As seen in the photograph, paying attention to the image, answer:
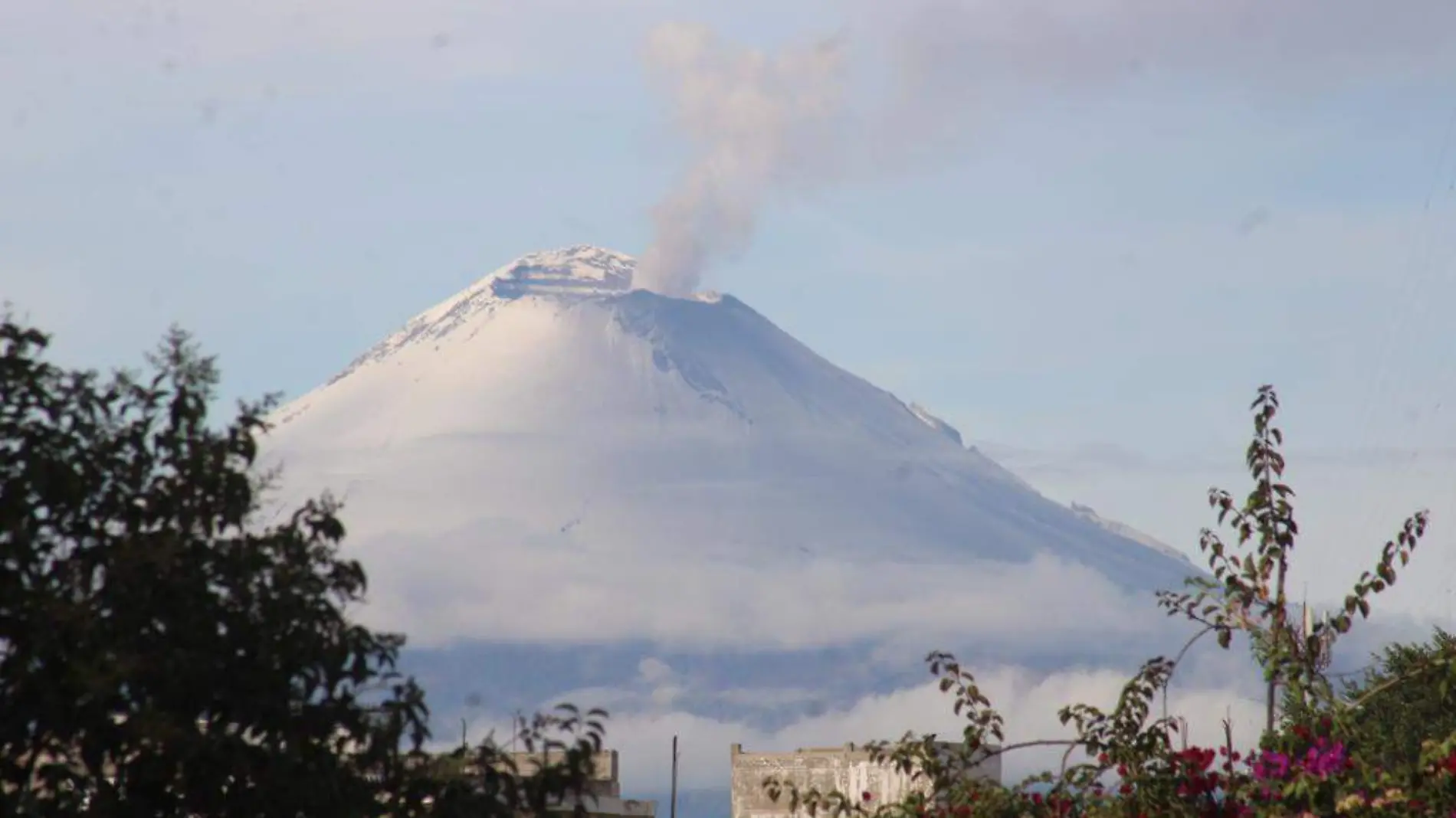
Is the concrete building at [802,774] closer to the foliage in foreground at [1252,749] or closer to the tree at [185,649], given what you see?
the foliage in foreground at [1252,749]

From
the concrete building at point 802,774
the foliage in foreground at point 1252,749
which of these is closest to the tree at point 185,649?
the foliage in foreground at point 1252,749

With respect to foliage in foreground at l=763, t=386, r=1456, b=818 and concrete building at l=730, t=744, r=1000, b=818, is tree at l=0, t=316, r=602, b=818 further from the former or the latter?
concrete building at l=730, t=744, r=1000, b=818

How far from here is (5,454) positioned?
1157 centimetres

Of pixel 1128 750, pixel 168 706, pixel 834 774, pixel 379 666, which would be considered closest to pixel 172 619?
pixel 168 706

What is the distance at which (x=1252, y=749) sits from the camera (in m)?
13.9

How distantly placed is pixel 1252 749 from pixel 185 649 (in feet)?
20.4

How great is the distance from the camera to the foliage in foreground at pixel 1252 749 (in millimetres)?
12859

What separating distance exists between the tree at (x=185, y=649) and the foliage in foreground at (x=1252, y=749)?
3417 millimetres

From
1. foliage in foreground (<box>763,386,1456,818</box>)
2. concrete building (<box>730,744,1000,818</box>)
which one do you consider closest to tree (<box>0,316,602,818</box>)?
foliage in foreground (<box>763,386,1456,818</box>)

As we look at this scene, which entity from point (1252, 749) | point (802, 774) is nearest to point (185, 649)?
point (1252, 749)

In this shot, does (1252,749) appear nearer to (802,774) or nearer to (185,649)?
(185,649)

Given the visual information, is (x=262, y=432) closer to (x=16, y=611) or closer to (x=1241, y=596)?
(x=16, y=611)

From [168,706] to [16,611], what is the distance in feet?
2.71

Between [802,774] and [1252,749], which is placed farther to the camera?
[802,774]
